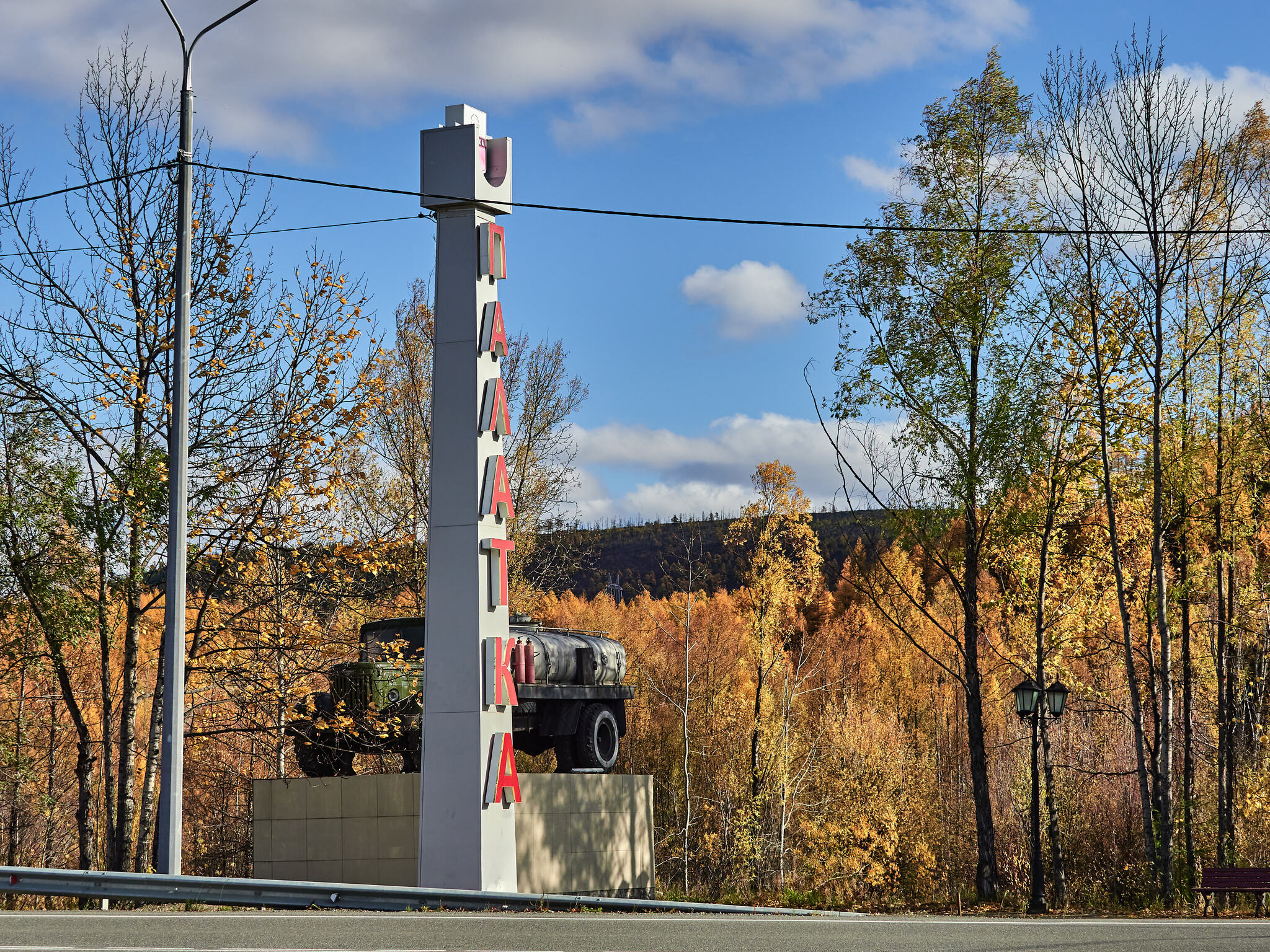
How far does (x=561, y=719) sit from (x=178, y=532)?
8.71 meters

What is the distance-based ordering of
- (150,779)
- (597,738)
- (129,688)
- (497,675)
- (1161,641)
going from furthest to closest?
(1161,641), (597,738), (150,779), (129,688), (497,675)

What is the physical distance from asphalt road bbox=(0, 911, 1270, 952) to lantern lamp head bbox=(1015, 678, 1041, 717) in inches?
279

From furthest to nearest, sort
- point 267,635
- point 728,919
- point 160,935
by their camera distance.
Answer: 1. point 267,635
2. point 728,919
3. point 160,935

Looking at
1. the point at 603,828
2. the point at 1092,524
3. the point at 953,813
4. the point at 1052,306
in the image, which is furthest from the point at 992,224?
the point at 953,813

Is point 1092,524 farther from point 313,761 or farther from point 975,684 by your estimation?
point 313,761

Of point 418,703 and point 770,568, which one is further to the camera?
point 770,568

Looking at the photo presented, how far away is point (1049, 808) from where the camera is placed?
883 inches

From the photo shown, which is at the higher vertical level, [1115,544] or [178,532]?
[1115,544]

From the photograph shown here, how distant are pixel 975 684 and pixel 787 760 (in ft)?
59.5

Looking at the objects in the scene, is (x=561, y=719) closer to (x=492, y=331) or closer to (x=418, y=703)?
(x=418, y=703)

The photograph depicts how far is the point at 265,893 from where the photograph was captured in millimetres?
9930

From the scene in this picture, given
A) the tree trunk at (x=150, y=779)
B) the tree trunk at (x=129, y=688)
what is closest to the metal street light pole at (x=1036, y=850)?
the tree trunk at (x=150, y=779)

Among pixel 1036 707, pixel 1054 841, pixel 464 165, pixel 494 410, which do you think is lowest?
pixel 1054 841

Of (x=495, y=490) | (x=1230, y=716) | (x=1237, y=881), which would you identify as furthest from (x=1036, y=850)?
(x=495, y=490)
